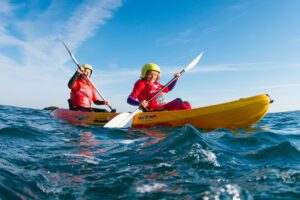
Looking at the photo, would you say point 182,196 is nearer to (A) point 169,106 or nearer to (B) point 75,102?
(A) point 169,106

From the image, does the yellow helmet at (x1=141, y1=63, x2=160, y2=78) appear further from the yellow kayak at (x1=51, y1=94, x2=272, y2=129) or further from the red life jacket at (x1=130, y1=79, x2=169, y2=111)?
the yellow kayak at (x1=51, y1=94, x2=272, y2=129)

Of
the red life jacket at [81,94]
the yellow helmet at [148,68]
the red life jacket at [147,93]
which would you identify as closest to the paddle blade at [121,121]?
the red life jacket at [147,93]

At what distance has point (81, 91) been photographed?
38.9 ft

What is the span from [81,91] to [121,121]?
149 inches

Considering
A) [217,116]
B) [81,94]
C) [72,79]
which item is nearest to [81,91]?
[81,94]

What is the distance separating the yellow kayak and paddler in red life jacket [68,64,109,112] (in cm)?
348

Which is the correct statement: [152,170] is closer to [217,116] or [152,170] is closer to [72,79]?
[217,116]

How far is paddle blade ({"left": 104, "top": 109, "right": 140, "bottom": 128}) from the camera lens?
871 centimetres

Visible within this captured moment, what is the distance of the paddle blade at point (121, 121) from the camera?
8.71 meters

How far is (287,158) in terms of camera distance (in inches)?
167

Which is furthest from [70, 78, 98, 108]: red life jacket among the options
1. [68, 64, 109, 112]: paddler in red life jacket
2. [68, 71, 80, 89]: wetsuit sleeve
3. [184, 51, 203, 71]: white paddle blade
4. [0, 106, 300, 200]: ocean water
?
[0, 106, 300, 200]: ocean water

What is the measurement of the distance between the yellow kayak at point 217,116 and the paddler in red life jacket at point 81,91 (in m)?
3.48

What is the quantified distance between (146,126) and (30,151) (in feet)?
14.7

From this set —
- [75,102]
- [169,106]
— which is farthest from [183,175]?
[75,102]
